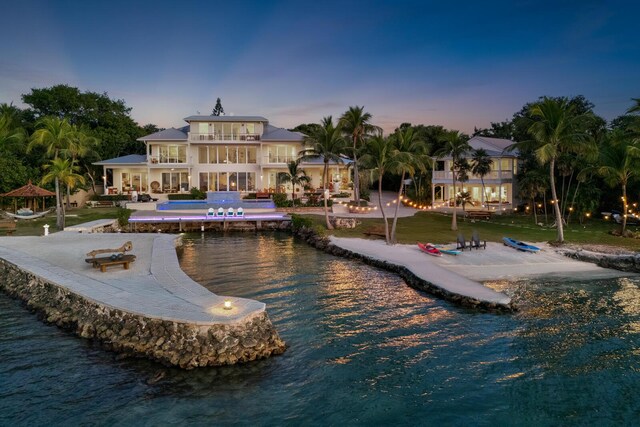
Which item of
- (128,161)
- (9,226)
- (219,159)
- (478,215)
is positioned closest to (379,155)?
(478,215)

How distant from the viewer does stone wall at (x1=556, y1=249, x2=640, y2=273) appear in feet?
69.5

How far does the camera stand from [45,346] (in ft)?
37.4

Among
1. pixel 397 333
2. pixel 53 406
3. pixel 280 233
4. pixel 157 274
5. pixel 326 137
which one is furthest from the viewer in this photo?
pixel 280 233

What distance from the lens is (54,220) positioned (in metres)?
33.4

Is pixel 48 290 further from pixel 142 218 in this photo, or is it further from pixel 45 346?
pixel 142 218

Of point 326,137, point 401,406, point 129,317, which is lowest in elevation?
point 401,406

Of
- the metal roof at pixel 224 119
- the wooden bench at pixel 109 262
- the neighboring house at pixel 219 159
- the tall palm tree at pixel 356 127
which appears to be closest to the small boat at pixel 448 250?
the wooden bench at pixel 109 262

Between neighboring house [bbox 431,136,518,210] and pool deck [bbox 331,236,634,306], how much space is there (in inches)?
769

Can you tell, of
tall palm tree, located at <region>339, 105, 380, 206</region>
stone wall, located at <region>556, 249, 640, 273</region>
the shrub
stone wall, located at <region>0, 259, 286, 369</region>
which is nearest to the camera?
stone wall, located at <region>0, 259, 286, 369</region>

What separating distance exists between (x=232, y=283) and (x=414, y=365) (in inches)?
372

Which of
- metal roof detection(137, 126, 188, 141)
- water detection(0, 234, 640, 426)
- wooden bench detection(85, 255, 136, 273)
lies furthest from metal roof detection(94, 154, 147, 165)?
water detection(0, 234, 640, 426)

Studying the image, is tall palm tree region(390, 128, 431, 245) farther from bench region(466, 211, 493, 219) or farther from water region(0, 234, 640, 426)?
bench region(466, 211, 493, 219)

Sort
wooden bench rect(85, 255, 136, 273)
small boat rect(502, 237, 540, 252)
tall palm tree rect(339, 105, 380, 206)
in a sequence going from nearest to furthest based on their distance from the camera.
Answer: wooden bench rect(85, 255, 136, 273), small boat rect(502, 237, 540, 252), tall palm tree rect(339, 105, 380, 206)

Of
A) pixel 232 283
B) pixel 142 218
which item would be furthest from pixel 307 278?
pixel 142 218
